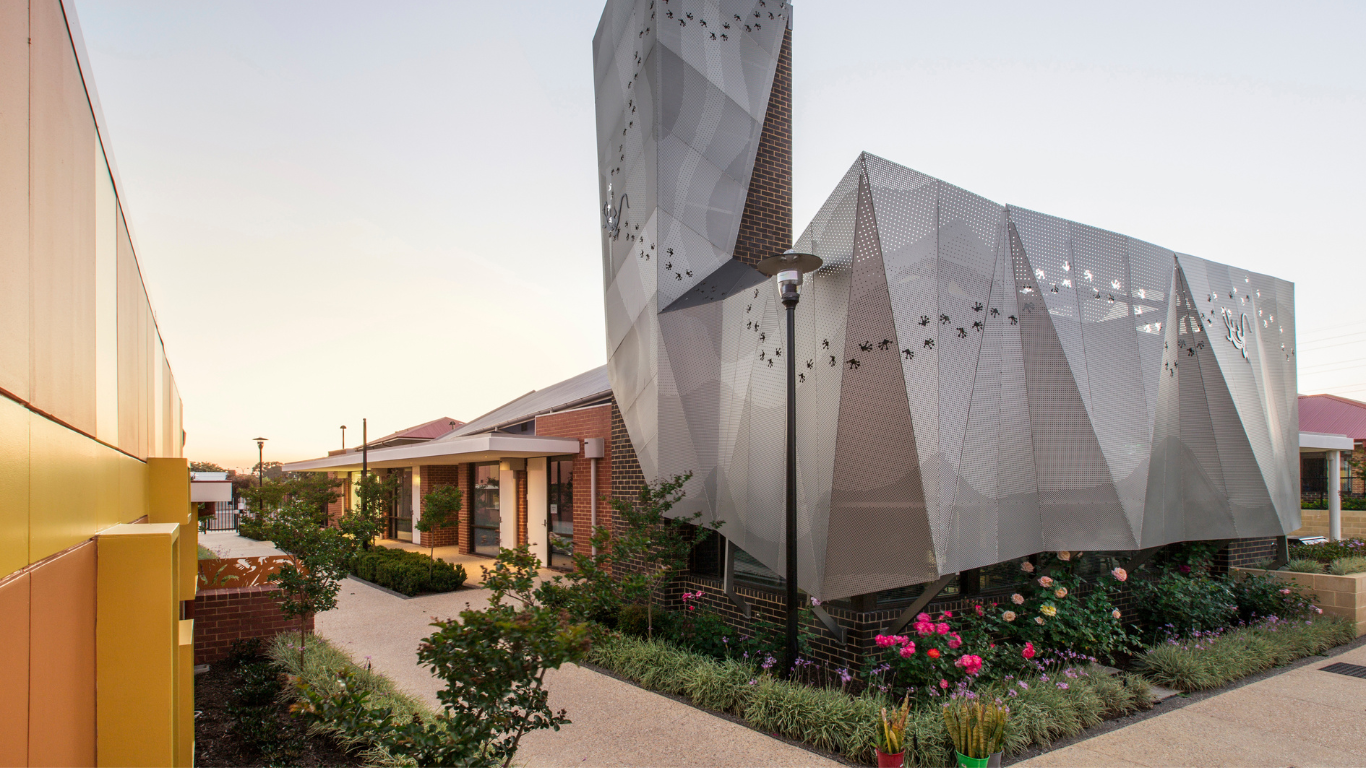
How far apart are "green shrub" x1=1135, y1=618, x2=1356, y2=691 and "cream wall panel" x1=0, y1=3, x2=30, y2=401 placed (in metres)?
9.92

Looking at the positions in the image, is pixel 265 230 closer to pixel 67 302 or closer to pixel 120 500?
pixel 120 500

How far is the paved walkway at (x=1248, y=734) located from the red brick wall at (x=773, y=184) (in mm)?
7833

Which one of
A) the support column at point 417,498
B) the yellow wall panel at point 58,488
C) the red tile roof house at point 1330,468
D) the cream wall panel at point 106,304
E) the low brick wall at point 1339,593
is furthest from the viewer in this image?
the support column at point 417,498

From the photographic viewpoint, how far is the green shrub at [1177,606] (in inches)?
365

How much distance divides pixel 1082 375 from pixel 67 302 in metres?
9.05

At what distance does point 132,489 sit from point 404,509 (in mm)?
24142

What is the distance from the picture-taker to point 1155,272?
934 centimetres

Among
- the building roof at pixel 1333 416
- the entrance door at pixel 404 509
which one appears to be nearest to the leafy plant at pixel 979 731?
the entrance door at pixel 404 509

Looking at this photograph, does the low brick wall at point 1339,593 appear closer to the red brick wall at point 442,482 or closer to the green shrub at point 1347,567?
the green shrub at point 1347,567

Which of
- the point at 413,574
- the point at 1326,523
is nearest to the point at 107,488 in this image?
the point at 413,574

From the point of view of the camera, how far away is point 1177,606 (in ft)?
30.5

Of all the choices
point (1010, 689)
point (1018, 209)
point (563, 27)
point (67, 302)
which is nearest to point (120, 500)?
point (67, 302)

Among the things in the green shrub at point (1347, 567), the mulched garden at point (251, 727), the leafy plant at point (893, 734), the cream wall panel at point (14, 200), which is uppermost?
the cream wall panel at point (14, 200)

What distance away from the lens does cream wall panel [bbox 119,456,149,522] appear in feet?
8.80
